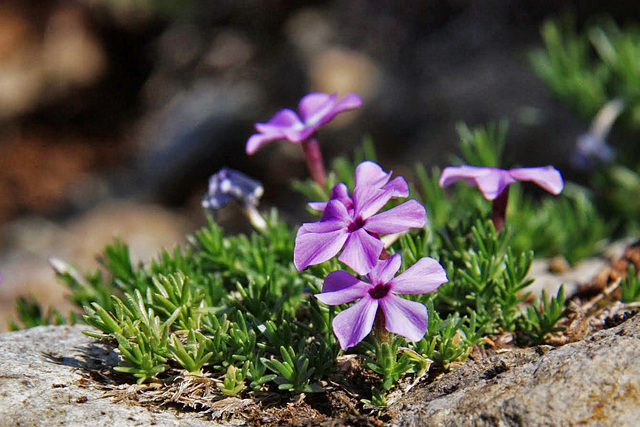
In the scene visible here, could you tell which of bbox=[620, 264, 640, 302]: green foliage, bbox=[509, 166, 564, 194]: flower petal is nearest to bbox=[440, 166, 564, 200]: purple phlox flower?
bbox=[509, 166, 564, 194]: flower petal

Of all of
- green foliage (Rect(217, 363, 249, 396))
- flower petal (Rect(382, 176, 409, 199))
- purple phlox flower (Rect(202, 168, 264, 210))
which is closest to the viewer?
flower petal (Rect(382, 176, 409, 199))

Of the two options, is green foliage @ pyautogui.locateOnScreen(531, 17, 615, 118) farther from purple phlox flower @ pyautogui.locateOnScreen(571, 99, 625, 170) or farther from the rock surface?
the rock surface

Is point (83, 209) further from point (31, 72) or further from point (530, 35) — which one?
point (530, 35)

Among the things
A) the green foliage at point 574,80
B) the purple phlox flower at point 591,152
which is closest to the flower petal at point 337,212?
the purple phlox flower at point 591,152

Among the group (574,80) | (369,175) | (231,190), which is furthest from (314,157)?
(574,80)

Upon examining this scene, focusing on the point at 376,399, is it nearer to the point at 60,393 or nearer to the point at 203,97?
the point at 60,393

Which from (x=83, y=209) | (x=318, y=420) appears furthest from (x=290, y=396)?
(x=83, y=209)
